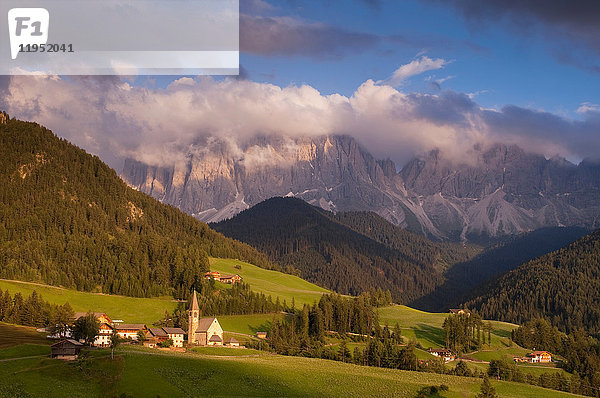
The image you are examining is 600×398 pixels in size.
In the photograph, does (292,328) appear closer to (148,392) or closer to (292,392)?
(292,392)

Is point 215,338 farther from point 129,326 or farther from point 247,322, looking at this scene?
point 247,322

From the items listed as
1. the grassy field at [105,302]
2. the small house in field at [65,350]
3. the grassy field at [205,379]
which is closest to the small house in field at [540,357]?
the grassy field at [205,379]

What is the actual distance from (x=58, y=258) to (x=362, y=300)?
98188 mm

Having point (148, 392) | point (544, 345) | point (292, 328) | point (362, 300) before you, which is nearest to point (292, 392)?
point (148, 392)

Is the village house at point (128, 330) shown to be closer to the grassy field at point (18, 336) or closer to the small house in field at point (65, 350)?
the grassy field at point (18, 336)

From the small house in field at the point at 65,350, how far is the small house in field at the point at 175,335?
43.4 metres

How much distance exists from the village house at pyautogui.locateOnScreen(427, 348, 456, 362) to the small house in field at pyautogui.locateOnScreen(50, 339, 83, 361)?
100095mm

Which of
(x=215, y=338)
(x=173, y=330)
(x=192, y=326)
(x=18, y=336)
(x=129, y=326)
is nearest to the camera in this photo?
(x=18, y=336)

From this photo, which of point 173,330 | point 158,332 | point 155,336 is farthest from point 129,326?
point 155,336

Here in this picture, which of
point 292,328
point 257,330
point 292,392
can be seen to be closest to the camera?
point 292,392

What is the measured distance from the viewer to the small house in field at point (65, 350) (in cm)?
9862

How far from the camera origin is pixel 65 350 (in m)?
99.6

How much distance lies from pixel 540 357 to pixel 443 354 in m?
31.8

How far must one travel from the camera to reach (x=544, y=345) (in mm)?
199375
